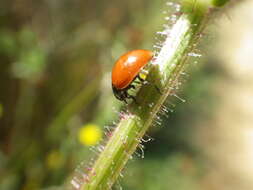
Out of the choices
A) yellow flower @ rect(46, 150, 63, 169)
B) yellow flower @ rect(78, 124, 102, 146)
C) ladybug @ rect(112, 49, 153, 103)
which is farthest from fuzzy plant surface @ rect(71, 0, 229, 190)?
yellow flower @ rect(46, 150, 63, 169)

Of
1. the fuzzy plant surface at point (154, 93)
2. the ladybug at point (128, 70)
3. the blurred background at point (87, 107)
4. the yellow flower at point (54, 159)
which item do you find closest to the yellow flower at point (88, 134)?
the blurred background at point (87, 107)

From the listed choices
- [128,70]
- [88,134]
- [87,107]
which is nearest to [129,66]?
[128,70]

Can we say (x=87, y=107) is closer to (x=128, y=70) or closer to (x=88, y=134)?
(x=88, y=134)

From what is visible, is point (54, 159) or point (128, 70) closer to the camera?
point (128, 70)

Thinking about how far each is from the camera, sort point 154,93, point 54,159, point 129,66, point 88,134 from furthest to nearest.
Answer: point 54,159 < point 88,134 < point 129,66 < point 154,93

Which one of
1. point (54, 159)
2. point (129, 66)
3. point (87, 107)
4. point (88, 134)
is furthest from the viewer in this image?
point (87, 107)

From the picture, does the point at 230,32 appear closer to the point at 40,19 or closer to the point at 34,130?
the point at 40,19

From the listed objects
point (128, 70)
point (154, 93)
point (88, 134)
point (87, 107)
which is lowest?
point (87, 107)

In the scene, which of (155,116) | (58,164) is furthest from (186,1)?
(58,164)
